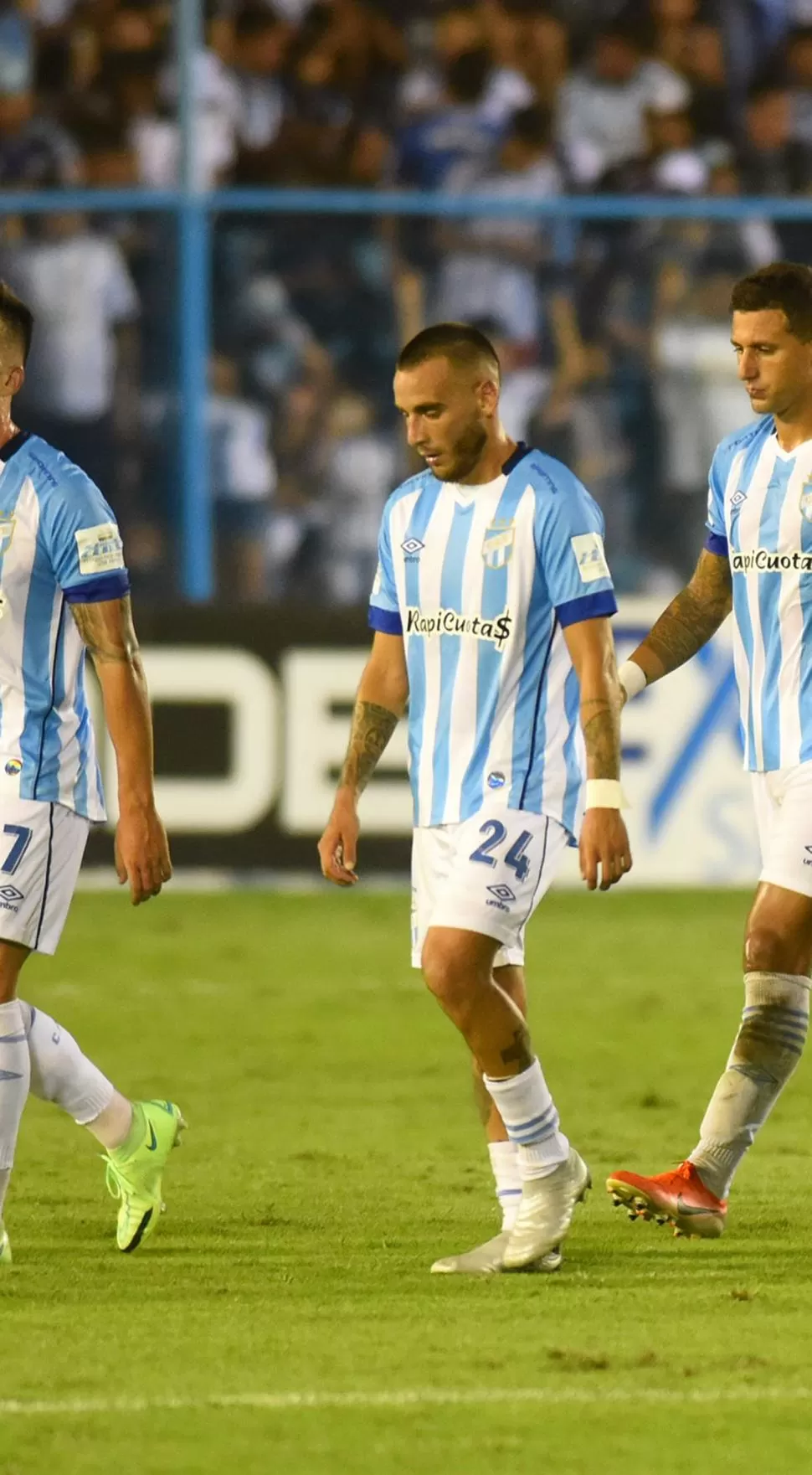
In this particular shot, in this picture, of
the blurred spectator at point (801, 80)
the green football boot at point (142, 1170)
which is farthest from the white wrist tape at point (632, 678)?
the blurred spectator at point (801, 80)

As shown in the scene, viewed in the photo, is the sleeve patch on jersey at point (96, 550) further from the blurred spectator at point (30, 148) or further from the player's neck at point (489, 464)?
the blurred spectator at point (30, 148)

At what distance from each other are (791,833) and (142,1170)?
160 centimetres

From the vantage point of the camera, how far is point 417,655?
584 cm

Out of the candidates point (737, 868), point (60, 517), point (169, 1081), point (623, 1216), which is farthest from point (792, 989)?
point (737, 868)

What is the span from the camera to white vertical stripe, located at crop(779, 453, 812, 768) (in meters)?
6.00

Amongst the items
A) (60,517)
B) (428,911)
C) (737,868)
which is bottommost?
(737,868)

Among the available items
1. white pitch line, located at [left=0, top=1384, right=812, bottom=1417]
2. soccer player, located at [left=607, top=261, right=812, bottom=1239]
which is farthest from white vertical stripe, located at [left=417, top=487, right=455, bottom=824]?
white pitch line, located at [left=0, top=1384, right=812, bottom=1417]

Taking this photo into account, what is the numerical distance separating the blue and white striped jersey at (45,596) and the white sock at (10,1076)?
0.46 m

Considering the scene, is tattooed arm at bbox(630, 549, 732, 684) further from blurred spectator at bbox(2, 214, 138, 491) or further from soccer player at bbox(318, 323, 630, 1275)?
blurred spectator at bbox(2, 214, 138, 491)

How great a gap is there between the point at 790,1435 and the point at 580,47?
479 inches

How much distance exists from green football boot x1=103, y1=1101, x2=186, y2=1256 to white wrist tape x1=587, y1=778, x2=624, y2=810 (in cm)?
132

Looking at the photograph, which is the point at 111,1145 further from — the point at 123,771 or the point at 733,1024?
the point at 733,1024

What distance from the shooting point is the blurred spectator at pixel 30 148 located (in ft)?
45.1

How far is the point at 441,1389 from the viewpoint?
4512mm
